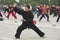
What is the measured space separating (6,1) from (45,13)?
69849 mm

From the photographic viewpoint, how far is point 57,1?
57.9m

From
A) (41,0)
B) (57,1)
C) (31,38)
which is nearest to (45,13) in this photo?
(31,38)

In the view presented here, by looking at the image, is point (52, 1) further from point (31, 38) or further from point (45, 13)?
point (31, 38)

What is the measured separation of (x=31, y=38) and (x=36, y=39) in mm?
373

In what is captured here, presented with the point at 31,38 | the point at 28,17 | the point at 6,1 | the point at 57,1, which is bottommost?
the point at 6,1

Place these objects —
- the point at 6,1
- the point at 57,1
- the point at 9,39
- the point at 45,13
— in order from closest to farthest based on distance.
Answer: the point at 9,39, the point at 45,13, the point at 57,1, the point at 6,1

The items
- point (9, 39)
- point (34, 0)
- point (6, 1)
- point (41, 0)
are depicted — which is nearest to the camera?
point (9, 39)

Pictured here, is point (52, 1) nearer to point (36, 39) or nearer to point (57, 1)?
point (57, 1)

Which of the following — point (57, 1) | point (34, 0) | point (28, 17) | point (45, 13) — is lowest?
A: point (34, 0)

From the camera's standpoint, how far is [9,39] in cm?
1336

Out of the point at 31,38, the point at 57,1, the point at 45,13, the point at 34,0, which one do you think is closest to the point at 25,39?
the point at 31,38

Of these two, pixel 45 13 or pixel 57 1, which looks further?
pixel 57 1

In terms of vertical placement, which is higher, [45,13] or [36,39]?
[36,39]

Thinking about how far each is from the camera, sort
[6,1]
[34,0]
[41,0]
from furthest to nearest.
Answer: [6,1] → [34,0] → [41,0]
